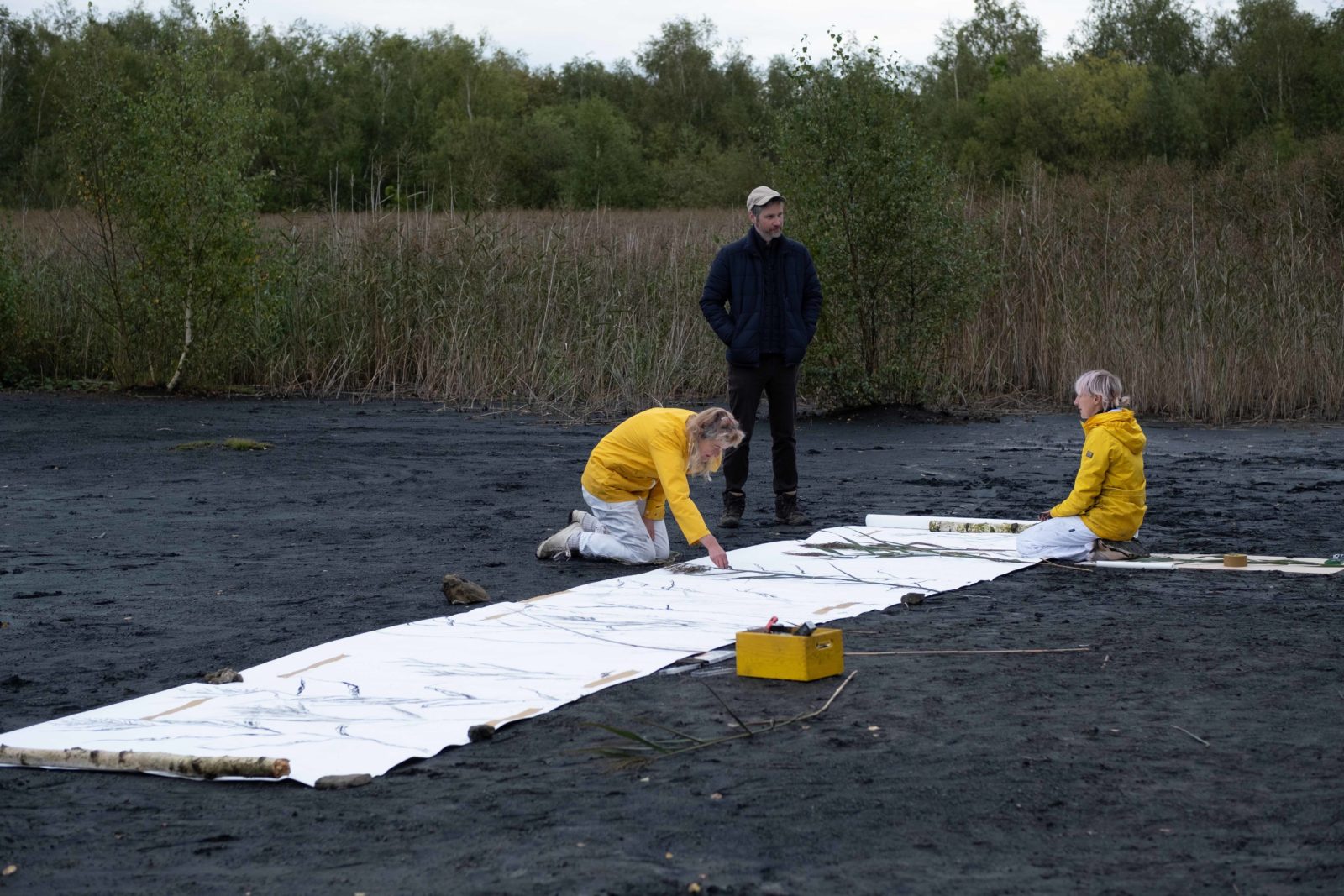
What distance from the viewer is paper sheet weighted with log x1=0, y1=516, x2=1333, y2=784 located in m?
4.20

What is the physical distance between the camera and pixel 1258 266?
1580 cm

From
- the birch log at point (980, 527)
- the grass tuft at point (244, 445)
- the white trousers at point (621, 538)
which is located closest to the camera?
the white trousers at point (621, 538)

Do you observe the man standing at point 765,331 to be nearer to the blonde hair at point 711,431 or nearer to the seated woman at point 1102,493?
the blonde hair at point 711,431

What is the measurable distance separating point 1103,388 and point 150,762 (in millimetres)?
5045

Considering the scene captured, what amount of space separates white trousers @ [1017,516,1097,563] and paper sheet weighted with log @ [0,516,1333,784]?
0.11 meters

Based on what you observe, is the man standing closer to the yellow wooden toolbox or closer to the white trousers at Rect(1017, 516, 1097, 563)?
the white trousers at Rect(1017, 516, 1097, 563)

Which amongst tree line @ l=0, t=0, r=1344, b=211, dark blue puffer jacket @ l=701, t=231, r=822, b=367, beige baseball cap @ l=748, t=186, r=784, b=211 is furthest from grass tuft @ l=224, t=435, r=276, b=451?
tree line @ l=0, t=0, r=1344, b=211

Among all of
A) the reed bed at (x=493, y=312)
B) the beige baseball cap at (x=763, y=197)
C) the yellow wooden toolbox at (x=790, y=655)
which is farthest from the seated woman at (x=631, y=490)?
the reed bed at (x=493, y=312)

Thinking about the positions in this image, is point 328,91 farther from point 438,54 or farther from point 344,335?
point 344,335

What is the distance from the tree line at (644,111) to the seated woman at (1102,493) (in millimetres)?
24034

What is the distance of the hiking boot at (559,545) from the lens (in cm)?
768

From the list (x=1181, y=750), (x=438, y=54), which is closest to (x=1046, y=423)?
(x=1181, y=750)

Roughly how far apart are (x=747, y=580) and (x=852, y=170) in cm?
938

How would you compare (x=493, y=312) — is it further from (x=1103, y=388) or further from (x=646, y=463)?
(x=1103, y=388)
